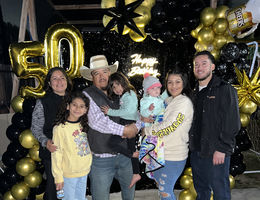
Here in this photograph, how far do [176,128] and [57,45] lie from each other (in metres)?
2.32

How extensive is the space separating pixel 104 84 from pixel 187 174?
212 centimetres

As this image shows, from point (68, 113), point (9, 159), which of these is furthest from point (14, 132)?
point (68, 113)

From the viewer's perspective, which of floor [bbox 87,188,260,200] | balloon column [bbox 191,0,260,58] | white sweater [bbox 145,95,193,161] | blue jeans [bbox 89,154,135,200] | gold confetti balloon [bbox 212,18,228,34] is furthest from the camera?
floor [bbox 87,188,260,200]

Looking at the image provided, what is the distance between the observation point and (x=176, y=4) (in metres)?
3.04

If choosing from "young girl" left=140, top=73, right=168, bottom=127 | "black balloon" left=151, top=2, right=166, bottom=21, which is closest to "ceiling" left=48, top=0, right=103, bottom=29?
"black balloon" left=151, top=2, right=166, bottom=21

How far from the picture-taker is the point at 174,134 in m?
2.02

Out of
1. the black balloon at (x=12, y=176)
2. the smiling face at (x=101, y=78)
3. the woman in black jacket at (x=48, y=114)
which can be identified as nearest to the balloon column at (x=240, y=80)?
the smiling face at (x=101, y=78)

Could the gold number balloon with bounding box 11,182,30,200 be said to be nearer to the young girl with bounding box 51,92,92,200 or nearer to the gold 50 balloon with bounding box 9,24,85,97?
the gold 50 balloon with bounding box 9,24,85,97

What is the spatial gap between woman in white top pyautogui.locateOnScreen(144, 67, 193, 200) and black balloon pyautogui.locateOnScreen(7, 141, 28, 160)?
2.35m

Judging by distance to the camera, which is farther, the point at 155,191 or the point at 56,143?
the point at 155,191

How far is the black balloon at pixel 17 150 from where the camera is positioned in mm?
3264

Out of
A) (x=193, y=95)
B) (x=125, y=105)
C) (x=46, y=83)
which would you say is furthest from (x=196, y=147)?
(x=46, y=83)

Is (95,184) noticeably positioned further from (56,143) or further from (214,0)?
(214,0)

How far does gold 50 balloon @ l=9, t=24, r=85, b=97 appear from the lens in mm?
3145
